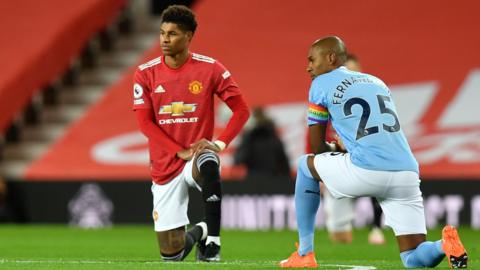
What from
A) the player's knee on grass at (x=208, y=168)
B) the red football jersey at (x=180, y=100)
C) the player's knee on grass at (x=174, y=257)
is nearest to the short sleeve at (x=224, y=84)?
the red football jersey at (x=180, y=100)

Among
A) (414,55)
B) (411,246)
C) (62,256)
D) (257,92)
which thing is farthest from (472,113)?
(411,246)

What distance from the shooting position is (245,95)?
20.1m

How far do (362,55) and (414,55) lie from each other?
0.84m

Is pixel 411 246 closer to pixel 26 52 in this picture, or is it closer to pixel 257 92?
pixel 257 92

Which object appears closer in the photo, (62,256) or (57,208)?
(62,256)

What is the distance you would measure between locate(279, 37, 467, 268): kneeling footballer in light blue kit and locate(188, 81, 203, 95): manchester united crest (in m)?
1.37

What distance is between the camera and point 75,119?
2167cm

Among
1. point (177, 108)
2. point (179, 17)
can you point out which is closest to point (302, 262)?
point (177, 108)

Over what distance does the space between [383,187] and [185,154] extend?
5.85ft

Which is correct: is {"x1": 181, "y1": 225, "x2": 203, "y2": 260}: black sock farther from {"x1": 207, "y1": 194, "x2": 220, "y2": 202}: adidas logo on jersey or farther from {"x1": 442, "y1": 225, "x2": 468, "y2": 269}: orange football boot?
{"x1": 442, "y1": 225, "x2": 468, "y2": 269}: orange football boot

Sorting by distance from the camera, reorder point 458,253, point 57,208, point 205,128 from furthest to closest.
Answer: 1. point 57,208
2. point 205,128
3. point 458,253

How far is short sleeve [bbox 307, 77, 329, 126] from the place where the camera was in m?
7.96

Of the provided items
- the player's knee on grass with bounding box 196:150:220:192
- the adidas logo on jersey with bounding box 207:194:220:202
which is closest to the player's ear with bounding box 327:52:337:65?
the player's knee on grass with bounding box 196:150:220:192

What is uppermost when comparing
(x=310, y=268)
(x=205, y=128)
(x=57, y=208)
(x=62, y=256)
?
(x=205, y=128)
